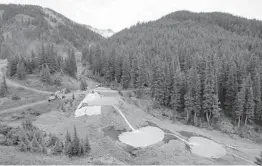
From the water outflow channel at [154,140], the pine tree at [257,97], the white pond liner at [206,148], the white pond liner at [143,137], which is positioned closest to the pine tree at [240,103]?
the pine tree at [257,97]

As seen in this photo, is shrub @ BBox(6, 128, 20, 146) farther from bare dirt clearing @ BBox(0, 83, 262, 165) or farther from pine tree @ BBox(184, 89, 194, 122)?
pine tree @ BBox(184, 89, 194, 122)

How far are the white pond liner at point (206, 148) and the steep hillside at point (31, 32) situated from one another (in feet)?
401

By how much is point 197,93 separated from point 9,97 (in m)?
50.7

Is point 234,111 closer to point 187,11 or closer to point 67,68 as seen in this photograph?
point 67,68

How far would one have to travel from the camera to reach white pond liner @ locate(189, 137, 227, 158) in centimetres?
2595

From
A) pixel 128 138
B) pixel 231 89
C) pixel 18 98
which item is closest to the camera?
pixel 128 138

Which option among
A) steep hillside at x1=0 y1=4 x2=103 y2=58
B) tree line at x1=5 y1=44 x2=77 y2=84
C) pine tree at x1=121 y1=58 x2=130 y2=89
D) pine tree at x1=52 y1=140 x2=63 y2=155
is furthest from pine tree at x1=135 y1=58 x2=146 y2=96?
steep hillside at x1=0 y1=4 x2=103 y2=58

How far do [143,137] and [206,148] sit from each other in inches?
409

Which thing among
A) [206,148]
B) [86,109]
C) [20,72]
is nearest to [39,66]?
[20,72]

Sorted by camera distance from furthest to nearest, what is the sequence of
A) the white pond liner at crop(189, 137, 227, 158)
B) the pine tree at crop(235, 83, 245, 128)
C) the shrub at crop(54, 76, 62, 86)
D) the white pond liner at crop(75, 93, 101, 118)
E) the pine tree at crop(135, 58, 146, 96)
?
the shrub at crop(54, 76, 62, 86), the pine tree at crop(135, 58, 146, 96), the pine tree at crop(235, 83, 245, 128), the white pond liner at crop(75, 93, 101, 118), the white pond liner at crop(189, 137, 227, 158)

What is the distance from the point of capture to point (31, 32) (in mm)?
143875

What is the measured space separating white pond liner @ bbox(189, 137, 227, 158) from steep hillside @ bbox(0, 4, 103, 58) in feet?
401

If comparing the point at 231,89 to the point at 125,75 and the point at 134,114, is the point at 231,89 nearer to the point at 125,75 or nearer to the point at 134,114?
the point at 134,114

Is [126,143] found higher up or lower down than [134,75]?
lower down
